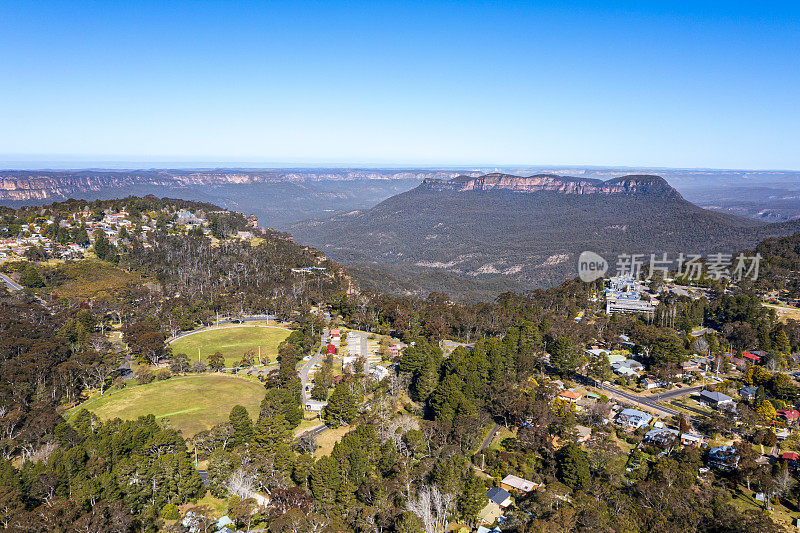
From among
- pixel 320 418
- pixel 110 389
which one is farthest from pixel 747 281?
pixel 110 389

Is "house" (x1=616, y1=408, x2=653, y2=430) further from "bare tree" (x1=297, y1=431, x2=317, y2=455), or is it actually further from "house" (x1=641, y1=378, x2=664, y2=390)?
"bare tree" (x1=297, y1=431, x2=317, y2=455)

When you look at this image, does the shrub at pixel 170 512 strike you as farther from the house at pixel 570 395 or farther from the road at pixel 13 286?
the road at pixel 13 286

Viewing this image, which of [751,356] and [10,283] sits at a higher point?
[10,283]

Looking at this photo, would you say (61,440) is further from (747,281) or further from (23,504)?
(747,281)

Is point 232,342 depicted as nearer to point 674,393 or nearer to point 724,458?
point 674,393

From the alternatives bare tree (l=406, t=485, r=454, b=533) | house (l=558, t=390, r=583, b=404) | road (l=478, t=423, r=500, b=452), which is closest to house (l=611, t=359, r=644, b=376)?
house (l=558, t=390, r=583, b=404)

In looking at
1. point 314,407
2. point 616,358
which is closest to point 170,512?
point 314,407
